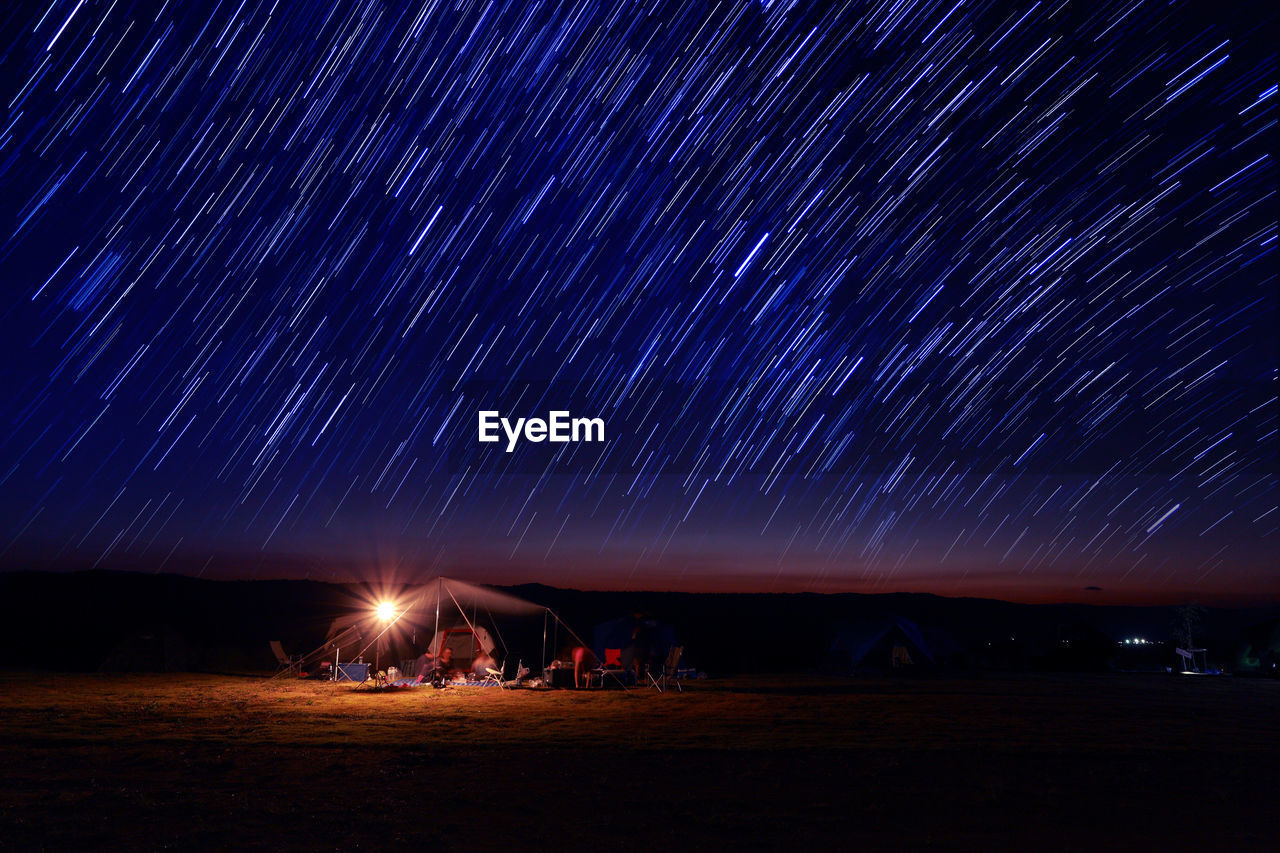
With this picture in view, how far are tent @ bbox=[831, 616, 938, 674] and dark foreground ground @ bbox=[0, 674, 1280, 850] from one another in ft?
28.7

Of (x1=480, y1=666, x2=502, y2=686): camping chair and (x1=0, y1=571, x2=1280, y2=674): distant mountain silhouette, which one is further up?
(x1=0, y1=571, x2=1280, y2=674): distant mountain silhouette

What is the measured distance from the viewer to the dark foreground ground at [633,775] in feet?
17.1

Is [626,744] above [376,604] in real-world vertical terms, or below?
below

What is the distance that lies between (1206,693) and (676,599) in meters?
55.3

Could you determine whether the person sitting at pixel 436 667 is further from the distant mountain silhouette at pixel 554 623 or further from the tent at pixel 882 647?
the tent at pixel 882 647

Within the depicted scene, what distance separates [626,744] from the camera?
8867 mm

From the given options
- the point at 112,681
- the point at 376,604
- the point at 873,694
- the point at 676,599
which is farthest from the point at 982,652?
the point at 676,599

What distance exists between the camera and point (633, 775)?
7.07 meters

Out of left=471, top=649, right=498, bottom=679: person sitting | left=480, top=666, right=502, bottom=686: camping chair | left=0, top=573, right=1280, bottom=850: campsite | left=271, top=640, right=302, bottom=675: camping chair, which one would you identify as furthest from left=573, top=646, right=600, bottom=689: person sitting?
left=271, top=640, right=302, bottom=675: camping chair

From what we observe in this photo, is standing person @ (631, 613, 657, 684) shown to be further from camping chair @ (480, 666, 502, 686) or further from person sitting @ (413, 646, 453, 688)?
person sitting @ (413, 646, 453, 688)

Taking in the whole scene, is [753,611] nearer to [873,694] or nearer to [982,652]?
[982,652]

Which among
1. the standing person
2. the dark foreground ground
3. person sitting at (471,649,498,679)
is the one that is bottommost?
the dark foreground ground

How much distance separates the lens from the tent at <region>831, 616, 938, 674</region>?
2177 centimetres

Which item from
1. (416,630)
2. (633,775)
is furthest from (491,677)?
(633,775)
